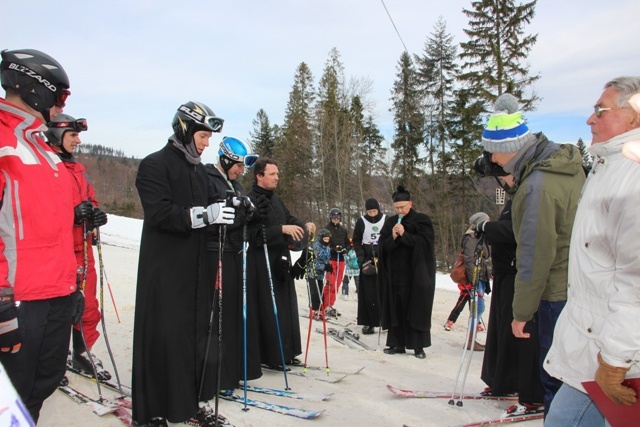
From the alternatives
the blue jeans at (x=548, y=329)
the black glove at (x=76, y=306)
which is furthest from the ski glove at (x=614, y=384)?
the black glove at (x=76, y=306)

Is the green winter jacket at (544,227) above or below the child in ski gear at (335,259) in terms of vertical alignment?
above

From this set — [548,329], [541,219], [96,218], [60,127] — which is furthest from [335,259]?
[541,219]

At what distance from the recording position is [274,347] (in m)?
5.40

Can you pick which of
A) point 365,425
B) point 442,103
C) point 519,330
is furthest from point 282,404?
point 442,103

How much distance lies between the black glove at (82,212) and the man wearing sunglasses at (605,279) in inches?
159

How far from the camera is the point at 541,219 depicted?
2.86 meters

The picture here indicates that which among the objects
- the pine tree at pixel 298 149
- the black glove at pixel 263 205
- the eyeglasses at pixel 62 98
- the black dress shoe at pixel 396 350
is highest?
the pine tree at pixel 298 149

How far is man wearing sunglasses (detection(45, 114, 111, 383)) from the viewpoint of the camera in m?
4.57

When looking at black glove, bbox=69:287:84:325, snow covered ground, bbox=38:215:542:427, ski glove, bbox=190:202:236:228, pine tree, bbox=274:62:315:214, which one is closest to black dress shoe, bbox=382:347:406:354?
snow covered ground, bbox=38:215:542:427

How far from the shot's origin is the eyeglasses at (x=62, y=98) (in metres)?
2.79

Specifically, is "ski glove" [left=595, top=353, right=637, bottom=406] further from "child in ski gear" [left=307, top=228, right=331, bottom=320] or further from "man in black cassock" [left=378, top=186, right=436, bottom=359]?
"child in ski gear" [left=307, top=228, right=331, bottom=320]

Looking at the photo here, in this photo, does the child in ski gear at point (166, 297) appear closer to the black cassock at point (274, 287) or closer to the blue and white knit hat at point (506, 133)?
the black cassock at point (274, 287)

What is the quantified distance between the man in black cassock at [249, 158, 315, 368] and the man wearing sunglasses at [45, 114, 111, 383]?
1.65m

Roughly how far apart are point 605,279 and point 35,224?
286cm
